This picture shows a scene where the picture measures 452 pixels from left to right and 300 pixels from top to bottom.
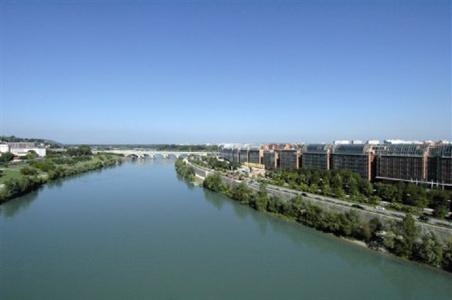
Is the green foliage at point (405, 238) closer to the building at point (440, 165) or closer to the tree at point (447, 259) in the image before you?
the tree at point (447, 259)

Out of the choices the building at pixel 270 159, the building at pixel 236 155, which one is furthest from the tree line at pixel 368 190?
the building at pixel 236 155

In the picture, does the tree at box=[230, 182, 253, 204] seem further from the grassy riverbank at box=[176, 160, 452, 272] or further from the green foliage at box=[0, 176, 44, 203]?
the green foliage at box=[0, 176, 44, 203]

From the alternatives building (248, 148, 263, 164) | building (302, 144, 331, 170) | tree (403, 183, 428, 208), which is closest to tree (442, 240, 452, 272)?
tree (403, 183, 428, 208)

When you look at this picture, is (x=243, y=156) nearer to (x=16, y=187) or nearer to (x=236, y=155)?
(x=236, y=155)

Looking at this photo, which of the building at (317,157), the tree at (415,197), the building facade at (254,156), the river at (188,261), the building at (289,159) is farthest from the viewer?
the building facade at (254,156)

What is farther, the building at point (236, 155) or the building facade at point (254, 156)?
the building at point (236, 155)

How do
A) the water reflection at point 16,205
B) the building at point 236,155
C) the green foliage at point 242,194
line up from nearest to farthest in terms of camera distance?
the water reflection at point 16,205 → the green foliage at point 242,194 → the building at point 236,155

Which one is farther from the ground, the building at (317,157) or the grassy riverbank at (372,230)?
the building at (317,157)
